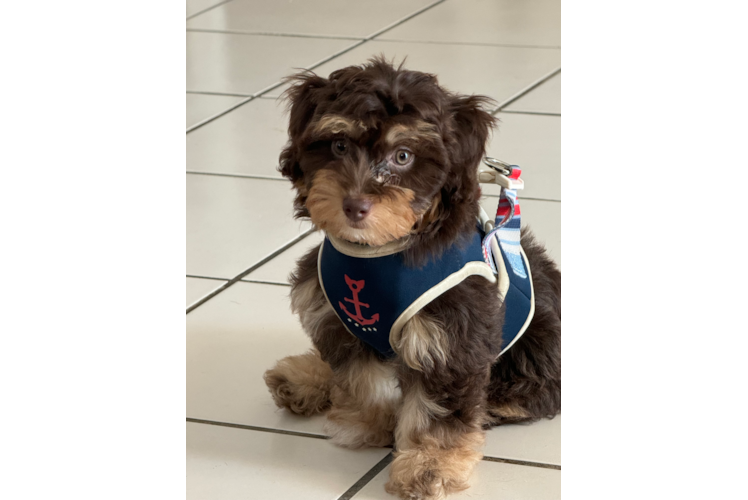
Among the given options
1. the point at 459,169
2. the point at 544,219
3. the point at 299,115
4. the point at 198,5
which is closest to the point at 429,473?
the point at 459,169

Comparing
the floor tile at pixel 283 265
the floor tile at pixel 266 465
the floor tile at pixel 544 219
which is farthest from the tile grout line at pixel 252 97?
the floor tile at pixel 266 465

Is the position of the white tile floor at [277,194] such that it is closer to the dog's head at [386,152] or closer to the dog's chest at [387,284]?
the dog's chest at [387,284]

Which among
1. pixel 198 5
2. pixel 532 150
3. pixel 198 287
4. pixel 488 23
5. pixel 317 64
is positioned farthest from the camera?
pixel 198 5

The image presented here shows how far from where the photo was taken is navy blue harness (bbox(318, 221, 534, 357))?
1553 millimetres

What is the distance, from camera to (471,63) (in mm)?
4211

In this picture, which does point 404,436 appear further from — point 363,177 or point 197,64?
point 197,64

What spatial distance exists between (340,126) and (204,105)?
253 centimetres

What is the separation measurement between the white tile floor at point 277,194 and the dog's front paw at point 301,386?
0.03 metres

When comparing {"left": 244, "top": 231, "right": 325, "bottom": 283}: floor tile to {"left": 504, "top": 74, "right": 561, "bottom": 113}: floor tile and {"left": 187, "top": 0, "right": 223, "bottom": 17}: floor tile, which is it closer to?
{"left": 504, "top": 74, "right": 561, "bottom": 113}: floor tile

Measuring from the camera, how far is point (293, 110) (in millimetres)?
1549

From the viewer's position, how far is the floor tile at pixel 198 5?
5341mm

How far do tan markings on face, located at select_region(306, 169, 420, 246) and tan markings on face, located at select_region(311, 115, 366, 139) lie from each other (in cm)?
6

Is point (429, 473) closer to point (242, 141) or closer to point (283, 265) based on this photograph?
point (283, 265)

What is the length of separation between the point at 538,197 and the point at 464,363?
56.7 inches
